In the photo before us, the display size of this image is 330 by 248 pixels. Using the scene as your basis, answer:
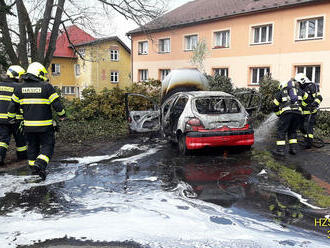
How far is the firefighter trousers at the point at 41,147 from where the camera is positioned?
532cm

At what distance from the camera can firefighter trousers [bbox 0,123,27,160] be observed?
6.48 meters

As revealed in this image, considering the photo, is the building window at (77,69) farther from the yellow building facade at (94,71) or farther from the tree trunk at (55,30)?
the tree trunk at (55,30)

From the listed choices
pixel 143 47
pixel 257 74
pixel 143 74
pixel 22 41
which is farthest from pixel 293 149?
pixel 143 47

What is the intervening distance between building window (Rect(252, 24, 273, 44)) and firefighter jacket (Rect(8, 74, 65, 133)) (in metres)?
16.6

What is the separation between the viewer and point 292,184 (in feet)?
16.9

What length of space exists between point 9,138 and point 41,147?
1.60m

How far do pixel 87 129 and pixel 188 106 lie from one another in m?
5.19

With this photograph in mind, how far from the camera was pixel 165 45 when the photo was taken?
87.0ft

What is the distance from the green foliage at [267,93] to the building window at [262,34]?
469cm

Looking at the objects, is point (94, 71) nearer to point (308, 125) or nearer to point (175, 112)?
point (175, 112)

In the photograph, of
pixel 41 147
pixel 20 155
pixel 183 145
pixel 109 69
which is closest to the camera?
pixel 41 147

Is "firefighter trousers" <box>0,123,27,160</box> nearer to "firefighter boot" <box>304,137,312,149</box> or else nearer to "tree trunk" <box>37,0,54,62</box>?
"firefighter boot" <box>304,137,312,149</box>

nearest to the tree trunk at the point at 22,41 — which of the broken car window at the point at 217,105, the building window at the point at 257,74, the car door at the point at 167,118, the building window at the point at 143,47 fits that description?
the car door at the point at 167,118

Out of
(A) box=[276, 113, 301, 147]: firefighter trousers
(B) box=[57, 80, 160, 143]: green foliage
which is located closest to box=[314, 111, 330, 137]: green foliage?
(A) box=[276, 113, 301, 147]: firefighter trousers
